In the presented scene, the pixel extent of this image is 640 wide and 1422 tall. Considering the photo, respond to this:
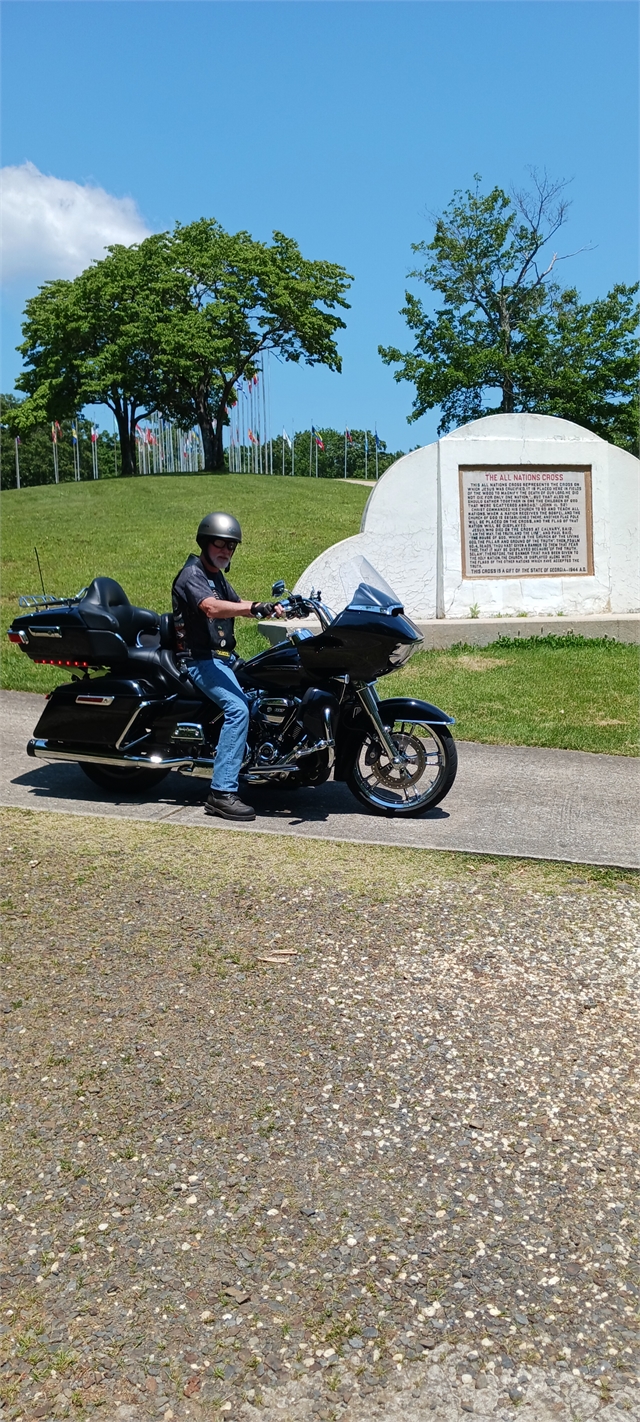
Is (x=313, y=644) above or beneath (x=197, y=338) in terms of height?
beneath

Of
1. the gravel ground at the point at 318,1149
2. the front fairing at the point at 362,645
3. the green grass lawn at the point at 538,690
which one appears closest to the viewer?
the gravel ground at the point at 318,1149

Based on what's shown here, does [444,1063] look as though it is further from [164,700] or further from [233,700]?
[164,700]

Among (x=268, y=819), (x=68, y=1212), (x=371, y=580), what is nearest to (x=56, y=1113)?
(x=68, y=1212)

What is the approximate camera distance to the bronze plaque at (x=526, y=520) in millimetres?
13219

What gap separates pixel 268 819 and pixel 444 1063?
2.88 meters

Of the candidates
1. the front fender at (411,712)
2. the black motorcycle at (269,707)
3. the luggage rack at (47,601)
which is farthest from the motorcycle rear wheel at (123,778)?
the front fender at (411,712)

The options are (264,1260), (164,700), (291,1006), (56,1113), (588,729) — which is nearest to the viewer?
(264,1260)

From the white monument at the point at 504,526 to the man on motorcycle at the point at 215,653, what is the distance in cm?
647

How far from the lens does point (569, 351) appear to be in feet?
125

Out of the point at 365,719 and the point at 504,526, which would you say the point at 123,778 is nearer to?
the point at 365,719

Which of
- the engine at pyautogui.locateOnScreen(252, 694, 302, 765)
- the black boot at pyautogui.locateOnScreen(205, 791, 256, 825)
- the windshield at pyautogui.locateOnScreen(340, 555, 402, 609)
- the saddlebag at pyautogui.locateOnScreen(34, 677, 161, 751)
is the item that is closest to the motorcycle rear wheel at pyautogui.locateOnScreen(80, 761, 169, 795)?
the saddlebag at pyautogui.locateOnScreen(34, 677, 161, 751)

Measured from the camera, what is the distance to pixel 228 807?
6270 millimetres

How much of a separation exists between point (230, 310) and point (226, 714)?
153 feet

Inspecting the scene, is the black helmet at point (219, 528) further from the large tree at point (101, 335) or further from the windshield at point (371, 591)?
the large tree at point (101, 335)
